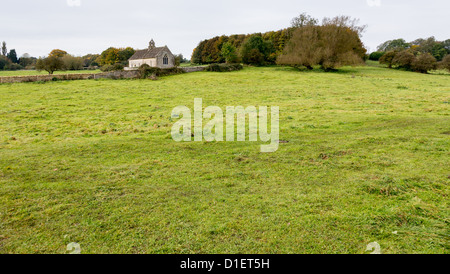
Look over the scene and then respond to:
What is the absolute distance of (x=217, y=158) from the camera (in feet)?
29.8

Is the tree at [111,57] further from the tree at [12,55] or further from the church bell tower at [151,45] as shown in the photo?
the tree at [12,55]

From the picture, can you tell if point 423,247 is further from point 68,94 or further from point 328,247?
point 68,94

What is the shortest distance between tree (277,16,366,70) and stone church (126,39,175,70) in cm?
3030

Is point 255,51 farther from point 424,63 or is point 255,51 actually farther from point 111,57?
point 111,57

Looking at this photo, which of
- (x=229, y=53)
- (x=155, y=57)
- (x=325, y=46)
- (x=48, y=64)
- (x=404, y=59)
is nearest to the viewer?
(x=48, y=64)

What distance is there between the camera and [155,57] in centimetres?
6238

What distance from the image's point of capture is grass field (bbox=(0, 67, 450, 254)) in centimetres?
469

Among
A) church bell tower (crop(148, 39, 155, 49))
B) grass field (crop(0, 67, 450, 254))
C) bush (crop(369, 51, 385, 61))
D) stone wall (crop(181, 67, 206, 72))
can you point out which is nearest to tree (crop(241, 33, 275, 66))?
stone wall (crop(181, 67, 206, 72))

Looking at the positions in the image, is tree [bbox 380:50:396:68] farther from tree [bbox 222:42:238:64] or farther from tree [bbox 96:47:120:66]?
tree [bbox 96:47:120:66]

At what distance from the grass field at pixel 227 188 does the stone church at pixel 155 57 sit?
168 feet

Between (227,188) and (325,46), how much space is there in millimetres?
43983

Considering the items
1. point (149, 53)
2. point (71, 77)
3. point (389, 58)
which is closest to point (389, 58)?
point (389, 58)

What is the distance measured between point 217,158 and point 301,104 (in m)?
12.9
